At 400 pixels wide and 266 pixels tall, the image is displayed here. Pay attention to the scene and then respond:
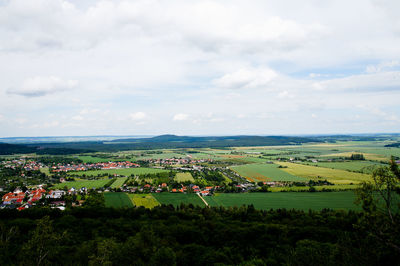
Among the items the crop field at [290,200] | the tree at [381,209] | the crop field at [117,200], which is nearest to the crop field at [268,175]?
the crop field at [290,200]

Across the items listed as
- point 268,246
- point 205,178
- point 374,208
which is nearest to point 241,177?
point 205,178

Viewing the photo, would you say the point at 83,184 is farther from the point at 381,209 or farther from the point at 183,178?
the point at 381,209

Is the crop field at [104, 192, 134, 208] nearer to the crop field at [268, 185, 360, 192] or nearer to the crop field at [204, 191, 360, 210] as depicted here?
the crop field at [204, 191, 360, 210]

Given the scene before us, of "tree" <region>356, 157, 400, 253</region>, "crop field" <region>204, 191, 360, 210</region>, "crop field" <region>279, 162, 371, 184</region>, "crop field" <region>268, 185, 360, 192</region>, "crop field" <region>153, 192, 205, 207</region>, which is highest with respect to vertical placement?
"tree" <region>356, 157, 400, 253</region>

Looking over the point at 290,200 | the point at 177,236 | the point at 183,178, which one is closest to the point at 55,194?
the point at 183,178

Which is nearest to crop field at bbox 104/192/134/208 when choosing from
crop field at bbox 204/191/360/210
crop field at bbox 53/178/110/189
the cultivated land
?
the cultivated land
